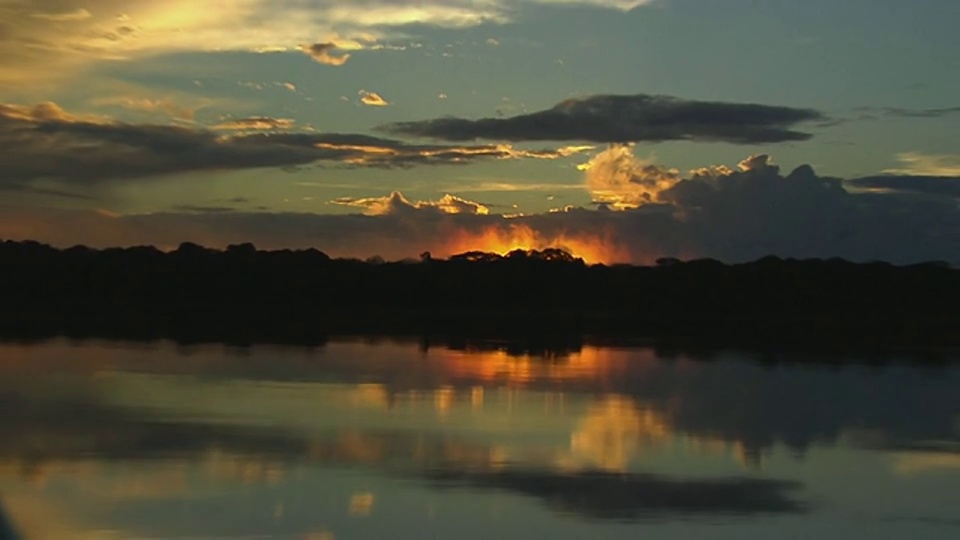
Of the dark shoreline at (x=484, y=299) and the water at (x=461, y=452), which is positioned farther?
the dark shoreline at (x=484, y=299)

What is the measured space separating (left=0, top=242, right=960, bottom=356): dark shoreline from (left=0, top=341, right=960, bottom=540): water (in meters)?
17.8

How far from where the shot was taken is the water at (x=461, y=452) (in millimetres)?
12930

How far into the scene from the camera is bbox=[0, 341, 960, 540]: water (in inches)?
509

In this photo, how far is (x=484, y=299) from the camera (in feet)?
224

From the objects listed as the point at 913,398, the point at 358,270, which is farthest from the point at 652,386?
the point at 358,270

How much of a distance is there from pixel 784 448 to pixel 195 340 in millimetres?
20908

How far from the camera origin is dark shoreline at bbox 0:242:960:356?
157ft

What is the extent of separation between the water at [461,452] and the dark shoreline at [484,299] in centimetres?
1785

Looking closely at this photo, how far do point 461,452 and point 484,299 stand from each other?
51.6 m

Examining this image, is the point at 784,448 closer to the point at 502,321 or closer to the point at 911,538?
the point at 911,538

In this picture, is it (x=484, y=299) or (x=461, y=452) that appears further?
(x=484, y=299)

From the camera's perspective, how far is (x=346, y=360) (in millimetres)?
30453

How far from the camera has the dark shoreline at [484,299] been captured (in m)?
48.0

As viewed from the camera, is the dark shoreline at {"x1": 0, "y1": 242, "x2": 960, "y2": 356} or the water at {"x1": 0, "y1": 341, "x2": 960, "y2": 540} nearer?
the water at {"x1": 0, "y1": 341, "x2": 960, "y2": 540}
